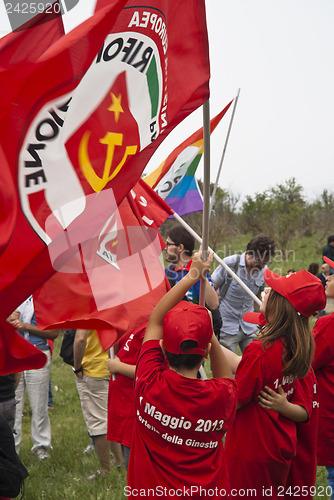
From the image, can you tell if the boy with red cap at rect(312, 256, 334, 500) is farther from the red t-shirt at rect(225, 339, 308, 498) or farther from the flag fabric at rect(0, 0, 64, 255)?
the flag fabric at rect(0, 0, 64, 255)

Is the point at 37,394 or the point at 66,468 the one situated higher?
the point at 37,394

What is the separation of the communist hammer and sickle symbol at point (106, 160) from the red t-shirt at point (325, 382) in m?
1.81

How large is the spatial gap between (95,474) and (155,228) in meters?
2.58

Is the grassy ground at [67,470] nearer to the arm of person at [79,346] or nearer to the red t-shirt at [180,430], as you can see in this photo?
the arm of person at [79,346]

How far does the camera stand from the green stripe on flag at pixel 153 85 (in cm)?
298

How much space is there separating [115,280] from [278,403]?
1.20 metres

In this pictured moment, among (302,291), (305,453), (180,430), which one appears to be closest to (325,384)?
(305,453)

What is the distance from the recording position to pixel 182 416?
7.95 ft

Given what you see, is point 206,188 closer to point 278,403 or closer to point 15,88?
point 15,88

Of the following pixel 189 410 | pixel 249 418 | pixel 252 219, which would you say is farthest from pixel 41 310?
pixel 252 219

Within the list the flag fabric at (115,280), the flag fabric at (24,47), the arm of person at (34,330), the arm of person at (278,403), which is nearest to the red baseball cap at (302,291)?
the arm of person at (278,403)

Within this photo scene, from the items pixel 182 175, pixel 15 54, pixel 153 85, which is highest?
pixel 15 54

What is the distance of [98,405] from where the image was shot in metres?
5.33

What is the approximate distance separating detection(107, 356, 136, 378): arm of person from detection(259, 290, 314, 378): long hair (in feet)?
3.29
